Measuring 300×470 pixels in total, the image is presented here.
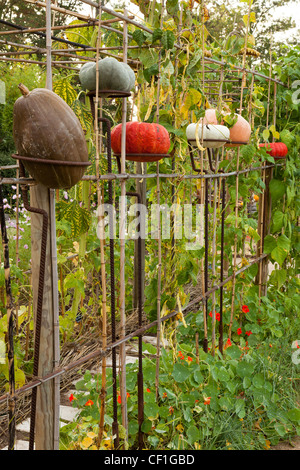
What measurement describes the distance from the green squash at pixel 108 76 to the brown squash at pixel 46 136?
32 centimetres

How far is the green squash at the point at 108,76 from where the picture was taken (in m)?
1.56

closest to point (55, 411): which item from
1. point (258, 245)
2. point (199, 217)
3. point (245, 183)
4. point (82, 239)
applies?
point (82, 239)

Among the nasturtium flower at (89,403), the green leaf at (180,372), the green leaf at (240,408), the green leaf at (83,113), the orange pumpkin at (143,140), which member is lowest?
the green leaf at (240,408)

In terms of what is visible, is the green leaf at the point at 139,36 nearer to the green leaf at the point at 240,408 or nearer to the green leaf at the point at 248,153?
the green leaf at the point at 248,153

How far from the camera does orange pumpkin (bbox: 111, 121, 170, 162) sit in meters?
1.81

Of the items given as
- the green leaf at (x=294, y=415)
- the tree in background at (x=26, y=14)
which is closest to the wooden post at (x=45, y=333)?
the green leaf at (x=294, y=415)

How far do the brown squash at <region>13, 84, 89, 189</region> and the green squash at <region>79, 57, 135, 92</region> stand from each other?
0.32 m

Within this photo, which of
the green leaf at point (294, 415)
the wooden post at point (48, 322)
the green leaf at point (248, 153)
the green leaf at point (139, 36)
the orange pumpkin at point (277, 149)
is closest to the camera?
the wooden post at point (48, 322)

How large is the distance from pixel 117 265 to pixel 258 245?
1396mm

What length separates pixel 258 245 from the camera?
163 inches

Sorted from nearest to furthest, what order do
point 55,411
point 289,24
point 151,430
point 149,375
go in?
point 55,411 → point 151,430 → point 149,375 → point 289,24

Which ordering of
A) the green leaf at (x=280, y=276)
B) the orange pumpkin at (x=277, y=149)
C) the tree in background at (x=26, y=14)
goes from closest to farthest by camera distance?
the orange pumpkin at (x=277, y=149), the green leaf at (x=280, y=276), the tree in background at (x=26, y=14)

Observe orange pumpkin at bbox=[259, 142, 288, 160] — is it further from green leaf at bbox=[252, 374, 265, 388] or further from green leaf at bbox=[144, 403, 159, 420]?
green leaf at bbox=[144, 403, 159, 420]

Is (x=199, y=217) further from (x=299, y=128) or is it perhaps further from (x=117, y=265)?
(x=299, y=128)
